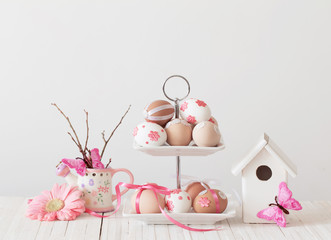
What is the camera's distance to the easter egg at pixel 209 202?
175 centimetres

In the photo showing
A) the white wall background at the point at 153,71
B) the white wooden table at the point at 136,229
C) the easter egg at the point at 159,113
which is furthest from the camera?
the white wall background at the point at 153,71

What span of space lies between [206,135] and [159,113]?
159mm

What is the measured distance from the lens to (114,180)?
3189 mm

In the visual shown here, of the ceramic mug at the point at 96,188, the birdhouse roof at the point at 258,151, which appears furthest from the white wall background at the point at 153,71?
the birdhouse roof at the point at 258,151

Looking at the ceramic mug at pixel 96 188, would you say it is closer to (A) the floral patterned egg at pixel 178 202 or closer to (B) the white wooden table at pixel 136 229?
(B) the white wooden table at pixel 136 229

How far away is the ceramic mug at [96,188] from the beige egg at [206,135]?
32 cm

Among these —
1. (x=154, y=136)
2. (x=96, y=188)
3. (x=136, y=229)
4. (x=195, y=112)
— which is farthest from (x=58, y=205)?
(x=195, y=112)

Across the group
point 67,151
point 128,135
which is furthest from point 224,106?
point 67,151

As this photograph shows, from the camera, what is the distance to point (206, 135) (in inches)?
67.4

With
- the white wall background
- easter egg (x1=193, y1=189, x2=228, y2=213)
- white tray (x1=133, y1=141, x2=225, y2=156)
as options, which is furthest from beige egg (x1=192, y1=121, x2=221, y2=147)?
the white wall background

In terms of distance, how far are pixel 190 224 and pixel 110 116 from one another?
4.55ft

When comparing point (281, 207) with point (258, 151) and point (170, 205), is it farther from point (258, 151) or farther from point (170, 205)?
point (170, 205)

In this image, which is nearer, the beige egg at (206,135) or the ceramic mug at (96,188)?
the beige egg at (206,135)

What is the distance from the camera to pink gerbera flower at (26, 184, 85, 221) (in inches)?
70.6
